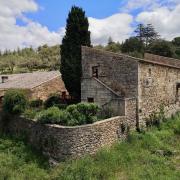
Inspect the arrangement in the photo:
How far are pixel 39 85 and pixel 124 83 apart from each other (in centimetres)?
973

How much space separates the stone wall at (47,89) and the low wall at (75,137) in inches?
326

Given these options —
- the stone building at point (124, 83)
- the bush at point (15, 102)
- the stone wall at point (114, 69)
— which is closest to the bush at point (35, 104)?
the bush at point (15, 102)

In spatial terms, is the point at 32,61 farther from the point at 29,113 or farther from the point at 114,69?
the point at 114,69

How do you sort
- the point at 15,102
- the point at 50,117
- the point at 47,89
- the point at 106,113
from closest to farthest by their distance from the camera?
1. the point at 50,117
2. the point at 106,113
3. the point at 15,102
4. the point at 47,89

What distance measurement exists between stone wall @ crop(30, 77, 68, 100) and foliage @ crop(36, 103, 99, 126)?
9.11m

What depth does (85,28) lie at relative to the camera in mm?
23875

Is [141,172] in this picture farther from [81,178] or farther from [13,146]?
[13,146]

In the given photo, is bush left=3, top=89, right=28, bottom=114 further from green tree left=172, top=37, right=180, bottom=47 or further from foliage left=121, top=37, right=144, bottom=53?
green tree left=172, top=37, right=180, bottom=47

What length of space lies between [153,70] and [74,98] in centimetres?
631

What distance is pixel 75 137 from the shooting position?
1603 centimetres

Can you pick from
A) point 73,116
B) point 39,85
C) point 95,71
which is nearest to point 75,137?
point 73,116

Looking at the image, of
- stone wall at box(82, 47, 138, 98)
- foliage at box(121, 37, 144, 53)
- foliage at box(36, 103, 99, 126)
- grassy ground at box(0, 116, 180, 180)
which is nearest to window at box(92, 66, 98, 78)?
stone wall at box(82, 47, 138, 98)

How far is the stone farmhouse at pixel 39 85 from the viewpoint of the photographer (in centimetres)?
2730

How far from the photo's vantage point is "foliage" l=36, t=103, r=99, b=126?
1727 cm
